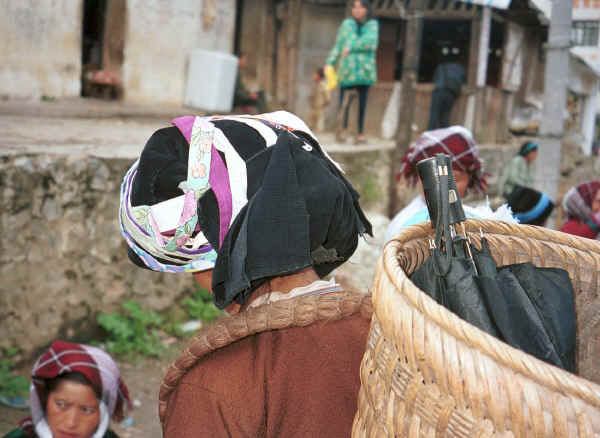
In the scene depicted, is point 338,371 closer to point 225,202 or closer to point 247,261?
point 247,261

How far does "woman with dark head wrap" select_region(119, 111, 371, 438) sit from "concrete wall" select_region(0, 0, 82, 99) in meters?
6.43

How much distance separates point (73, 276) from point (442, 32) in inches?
562

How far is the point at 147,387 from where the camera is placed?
13.2ft

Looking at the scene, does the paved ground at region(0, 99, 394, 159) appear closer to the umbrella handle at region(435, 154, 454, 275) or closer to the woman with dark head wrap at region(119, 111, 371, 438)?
the woman with dark head wrap at region(119, 111, 371, 438)

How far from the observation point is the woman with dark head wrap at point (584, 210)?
3566 mm

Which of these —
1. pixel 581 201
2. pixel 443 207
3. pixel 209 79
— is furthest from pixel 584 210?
pixel 209 79

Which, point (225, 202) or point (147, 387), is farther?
point (147, 387)

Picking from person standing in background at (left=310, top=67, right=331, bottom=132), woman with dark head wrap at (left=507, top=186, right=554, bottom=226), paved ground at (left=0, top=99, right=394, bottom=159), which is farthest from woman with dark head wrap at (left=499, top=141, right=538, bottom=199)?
woman with dark head wrap at (left=507, top=186, right=554, bottom=226)

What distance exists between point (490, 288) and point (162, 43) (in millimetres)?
8255

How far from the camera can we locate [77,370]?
2482 mm

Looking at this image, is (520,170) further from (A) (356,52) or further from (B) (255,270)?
(B) (255,270)

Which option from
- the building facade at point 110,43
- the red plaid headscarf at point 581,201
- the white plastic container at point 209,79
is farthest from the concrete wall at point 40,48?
the red plaid headscarf at point 581,201

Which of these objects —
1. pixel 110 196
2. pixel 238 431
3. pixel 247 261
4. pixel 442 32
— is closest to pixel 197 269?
pixel 247 261

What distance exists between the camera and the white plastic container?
8.50 metres
